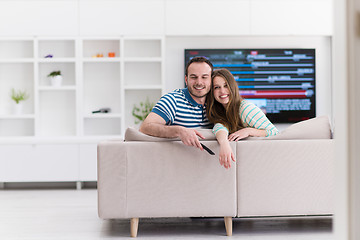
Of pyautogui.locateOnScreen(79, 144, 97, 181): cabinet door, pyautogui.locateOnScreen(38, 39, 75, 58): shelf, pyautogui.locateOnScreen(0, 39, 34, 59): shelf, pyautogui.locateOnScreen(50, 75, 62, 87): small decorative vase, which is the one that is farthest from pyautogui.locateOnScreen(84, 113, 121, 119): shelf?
pyautogui.locateOnScreen(0, 39, 34, 59): shelf

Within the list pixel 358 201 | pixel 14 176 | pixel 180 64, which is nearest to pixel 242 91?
pixel 180 64

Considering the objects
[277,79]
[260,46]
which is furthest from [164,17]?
[277,79]

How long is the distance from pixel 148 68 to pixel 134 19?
0.61 m

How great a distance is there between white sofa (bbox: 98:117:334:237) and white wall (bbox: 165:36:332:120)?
9.66 ft

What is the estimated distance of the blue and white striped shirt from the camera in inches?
120

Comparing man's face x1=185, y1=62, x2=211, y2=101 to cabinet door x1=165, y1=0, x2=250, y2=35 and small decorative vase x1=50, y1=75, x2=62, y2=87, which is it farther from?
small decorative vase x1=50, y1=75, x2=62, y2=87

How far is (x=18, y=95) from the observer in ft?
18.4

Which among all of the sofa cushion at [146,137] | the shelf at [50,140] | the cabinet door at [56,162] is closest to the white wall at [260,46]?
the shelf at [50,140]

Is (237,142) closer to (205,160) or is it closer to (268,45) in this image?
(205,160)

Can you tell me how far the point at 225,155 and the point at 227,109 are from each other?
449 mm

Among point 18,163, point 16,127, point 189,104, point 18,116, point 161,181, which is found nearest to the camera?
point 161,181

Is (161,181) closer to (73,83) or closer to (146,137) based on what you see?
(146,137)

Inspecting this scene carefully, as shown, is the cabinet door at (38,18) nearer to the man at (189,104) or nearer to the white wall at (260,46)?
the white wall at (260,46)

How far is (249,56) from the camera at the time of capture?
570 centimetres
